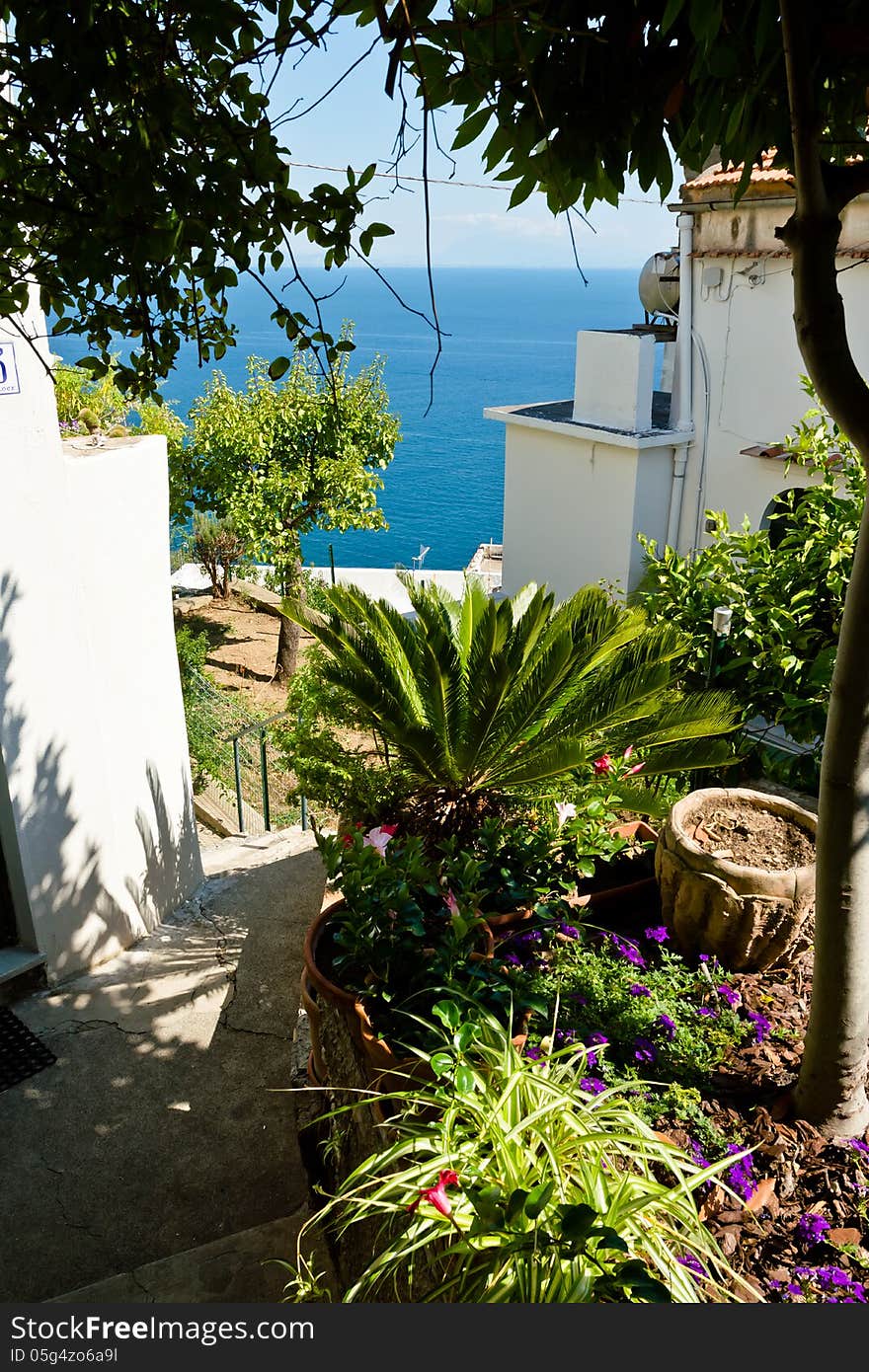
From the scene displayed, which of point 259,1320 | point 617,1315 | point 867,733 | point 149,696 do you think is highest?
point 867,733

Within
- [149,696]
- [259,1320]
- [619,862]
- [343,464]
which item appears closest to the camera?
[259,1320]

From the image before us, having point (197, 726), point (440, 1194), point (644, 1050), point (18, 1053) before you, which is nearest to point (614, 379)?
Answer: point (197, 726)

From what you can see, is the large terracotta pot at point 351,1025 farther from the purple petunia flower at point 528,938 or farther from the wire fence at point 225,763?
the wire fence at point 225,763

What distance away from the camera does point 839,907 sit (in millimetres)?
2182

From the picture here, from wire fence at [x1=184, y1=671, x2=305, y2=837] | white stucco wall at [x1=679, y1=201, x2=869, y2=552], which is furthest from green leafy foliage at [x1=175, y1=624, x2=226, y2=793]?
white stucco wall at [x1=679, y1=201, x2=869, y2=552]

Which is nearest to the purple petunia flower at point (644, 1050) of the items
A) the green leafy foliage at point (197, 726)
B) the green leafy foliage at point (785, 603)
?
the green leafy foliage at point (785, 603)

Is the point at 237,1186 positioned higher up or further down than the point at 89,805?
further down

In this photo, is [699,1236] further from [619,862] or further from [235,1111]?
[235,1111]

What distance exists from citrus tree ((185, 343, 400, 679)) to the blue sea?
117 centimetres

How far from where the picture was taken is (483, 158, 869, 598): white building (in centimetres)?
1086

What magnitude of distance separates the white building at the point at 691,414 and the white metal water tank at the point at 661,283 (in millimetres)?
1824

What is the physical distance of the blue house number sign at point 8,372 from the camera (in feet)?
14.0

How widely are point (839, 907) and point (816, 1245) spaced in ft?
2.31

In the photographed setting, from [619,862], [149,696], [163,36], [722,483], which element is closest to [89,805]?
[149,696]
